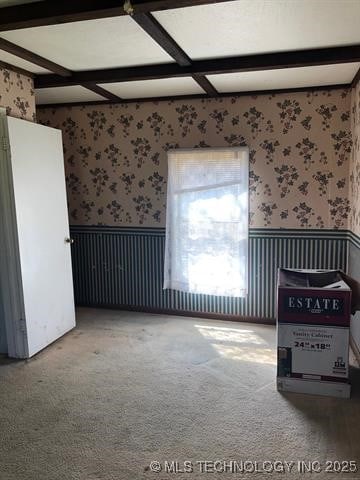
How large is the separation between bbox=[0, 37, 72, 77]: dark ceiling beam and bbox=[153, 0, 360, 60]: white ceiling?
39.5 inches

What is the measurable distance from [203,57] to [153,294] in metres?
2.37

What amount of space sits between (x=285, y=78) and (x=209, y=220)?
4.58 feet

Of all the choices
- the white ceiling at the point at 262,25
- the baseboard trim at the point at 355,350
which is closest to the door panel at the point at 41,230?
the white ceiling at the point at 262,25

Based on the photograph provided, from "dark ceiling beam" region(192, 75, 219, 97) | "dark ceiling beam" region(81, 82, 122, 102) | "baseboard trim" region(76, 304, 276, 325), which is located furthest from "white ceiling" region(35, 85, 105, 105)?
"baseboard trim" region(76, 304, 276, 325)

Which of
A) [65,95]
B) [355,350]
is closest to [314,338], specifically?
[355,350]

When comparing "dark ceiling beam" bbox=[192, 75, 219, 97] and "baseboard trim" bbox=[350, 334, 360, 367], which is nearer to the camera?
"baseboard trim" bbox=[350, 334, 360, 367]

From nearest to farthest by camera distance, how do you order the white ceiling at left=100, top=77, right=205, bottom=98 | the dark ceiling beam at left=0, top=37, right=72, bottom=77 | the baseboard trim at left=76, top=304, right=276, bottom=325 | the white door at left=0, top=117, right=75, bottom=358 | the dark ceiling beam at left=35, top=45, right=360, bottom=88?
the dark ceiling beam at left=0, top=37, right=72, bottom=77
the dark ceiling beam at left=35, top=45, right=360, bottom=88
the white door at left=0, top=117, right=75, bottom=358
the white ceiling at left=100, top=77, right=205, bottom=98
the baseboard trim at left=76, top=304, right=276, bottom=325

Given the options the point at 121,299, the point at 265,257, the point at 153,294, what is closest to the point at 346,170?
the point at 265,257

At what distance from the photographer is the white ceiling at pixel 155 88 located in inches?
126

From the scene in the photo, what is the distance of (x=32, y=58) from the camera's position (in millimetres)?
2609

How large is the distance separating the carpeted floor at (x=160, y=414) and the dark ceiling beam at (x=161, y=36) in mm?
2201

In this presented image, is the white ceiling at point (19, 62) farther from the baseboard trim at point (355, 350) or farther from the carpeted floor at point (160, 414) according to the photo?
the baseboard trim at point (355, 350)

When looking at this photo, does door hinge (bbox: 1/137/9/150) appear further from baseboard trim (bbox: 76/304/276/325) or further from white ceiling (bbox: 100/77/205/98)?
baseboard trim (bbox: 76/304/276/325)

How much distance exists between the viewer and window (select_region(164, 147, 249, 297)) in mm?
3625
